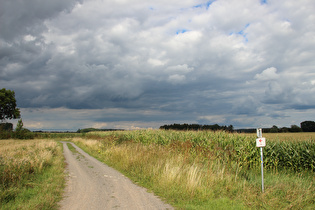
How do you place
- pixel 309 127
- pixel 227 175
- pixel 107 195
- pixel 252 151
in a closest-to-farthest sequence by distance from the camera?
pixel 107 195 → pixel 227 175 → pixel 252 151 → pixel 309 127

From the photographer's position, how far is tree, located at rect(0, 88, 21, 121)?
55.9m

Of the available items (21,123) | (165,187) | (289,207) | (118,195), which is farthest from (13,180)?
(21,123)

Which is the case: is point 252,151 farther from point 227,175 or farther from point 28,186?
point 28,186

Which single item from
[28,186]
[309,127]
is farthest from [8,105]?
[309,127]

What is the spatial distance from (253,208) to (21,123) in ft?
260

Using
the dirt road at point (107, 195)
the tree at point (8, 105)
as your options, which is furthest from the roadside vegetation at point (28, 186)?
the tree at point (8, 105)

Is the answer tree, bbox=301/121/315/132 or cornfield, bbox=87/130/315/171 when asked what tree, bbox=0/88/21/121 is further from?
tree, bbox=301/121/315/132

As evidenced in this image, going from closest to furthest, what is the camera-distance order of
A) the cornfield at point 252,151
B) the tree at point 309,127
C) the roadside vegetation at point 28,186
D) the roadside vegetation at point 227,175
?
the roadside vegetation at point 28,186, the roadside vegetation at point 227,175, the cornfield at point 252,151, the tree at point 309,127

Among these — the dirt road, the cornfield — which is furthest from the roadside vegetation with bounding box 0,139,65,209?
the cornfield

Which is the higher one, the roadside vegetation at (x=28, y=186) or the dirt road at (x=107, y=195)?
the roadside vegetation at (x=28, y=186)

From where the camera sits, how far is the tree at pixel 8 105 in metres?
55.9

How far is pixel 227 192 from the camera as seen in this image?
7.74 meters

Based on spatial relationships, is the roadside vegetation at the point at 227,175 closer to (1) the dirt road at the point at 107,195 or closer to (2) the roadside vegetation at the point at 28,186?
(1) the dirt road at the point at 107,195

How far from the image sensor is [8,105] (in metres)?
58.3
